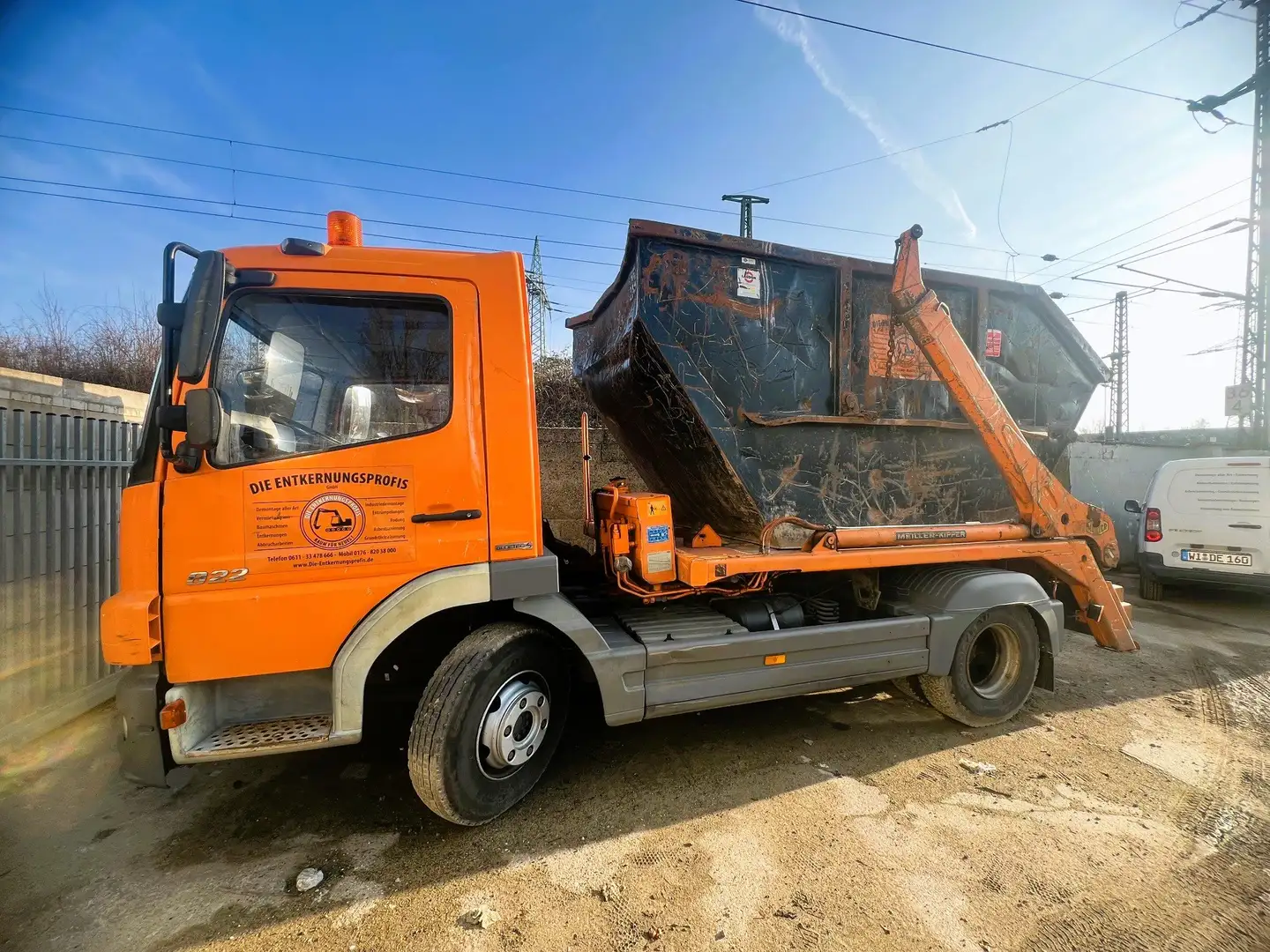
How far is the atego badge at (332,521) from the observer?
7.98 ft

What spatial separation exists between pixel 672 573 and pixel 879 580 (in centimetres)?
172

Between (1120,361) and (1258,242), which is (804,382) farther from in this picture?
(1120,361)

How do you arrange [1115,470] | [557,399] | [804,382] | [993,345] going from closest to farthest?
1. [804,382]
2. [993,345]
3. [557,399]
4. [1115,470]

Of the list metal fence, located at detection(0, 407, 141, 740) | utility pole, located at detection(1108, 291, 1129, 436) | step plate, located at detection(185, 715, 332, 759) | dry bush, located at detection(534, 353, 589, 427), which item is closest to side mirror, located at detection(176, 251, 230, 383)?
step plate, located at detection(185, 715, 332, 759)

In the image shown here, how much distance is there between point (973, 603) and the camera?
3.65 meters

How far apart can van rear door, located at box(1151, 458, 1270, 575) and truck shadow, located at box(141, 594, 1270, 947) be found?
2936mm

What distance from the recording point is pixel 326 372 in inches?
101

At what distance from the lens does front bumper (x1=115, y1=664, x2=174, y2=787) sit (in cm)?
227

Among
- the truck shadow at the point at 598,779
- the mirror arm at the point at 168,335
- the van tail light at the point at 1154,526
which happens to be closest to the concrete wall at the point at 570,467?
the truck shadow at the point at 598,779

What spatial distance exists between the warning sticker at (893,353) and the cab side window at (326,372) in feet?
9.93

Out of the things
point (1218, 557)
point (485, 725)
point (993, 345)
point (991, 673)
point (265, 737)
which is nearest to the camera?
point (265, 737)

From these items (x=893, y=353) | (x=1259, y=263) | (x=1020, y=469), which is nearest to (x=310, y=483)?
(x=893, y=353)

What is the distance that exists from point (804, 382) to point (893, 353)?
807 mm

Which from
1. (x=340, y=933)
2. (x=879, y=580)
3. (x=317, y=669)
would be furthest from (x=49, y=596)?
(x=879, y=580)
